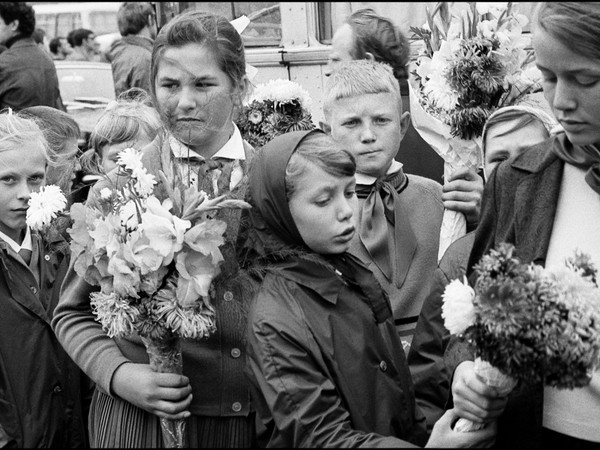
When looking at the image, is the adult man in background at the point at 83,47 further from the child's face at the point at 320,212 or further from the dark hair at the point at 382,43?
the child's face at the point at 320,212

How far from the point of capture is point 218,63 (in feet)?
11.1

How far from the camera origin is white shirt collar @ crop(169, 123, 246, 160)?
325 cm

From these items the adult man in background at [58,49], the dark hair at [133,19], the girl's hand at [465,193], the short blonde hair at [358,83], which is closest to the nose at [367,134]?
the short blonde hair at [358,83]

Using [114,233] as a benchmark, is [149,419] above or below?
below

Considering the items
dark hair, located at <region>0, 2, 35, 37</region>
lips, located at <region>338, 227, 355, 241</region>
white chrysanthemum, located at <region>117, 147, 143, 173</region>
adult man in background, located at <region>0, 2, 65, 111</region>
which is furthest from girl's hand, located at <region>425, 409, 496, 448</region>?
dark hair, located at <region>0, 2, 35, 37</region>

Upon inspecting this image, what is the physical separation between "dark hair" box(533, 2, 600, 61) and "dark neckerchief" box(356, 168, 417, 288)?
4.76ft

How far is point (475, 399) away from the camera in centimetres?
240

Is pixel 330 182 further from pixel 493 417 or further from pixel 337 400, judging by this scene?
pixel 493 417

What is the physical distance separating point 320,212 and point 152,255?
513 millimetres

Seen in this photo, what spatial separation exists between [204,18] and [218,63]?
0.63 feet

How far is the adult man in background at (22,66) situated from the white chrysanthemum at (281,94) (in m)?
4.02

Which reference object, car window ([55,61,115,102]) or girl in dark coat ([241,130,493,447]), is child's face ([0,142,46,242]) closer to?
girl in dark coat ([241,130,493,447])

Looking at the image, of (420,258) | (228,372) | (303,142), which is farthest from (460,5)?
(228,372)

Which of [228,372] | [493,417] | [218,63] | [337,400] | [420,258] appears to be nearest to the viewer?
[493,417]
